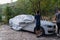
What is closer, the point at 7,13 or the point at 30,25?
the point at 30,25

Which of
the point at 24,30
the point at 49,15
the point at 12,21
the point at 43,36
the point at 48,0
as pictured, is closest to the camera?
the point at 43,36

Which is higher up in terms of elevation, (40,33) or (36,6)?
(36,6)

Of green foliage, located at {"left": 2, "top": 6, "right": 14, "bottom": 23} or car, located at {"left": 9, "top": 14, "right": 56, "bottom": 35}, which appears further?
green foliage, located at {"left": 2, "top": 6, "right": 14, "bottom": 23}

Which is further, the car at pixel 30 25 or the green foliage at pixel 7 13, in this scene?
the green foliage at pixel 7 13

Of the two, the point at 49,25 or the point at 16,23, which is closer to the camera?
the point at 49,25

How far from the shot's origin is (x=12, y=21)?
1499 cm

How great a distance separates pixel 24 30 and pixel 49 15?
4.35 meters

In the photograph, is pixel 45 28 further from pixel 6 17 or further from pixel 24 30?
pixel 6 17

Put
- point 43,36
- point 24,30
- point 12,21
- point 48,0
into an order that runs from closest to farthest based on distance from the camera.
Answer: point 43,36 → point 24,30 → point 12,21 → point 48,0

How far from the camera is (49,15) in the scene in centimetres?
1725

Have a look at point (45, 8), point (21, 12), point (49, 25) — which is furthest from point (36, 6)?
point (49, 25)

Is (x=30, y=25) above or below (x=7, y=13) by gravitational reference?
below

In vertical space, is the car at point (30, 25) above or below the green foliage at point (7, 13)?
below

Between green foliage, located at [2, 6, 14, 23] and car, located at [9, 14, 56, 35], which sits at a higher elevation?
green foliage, located at [2, 6, 14, 23]
